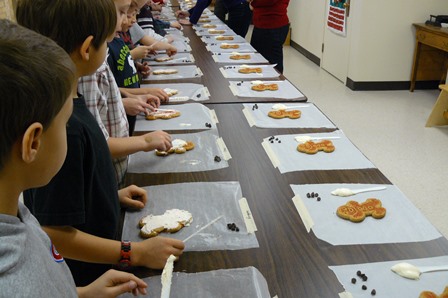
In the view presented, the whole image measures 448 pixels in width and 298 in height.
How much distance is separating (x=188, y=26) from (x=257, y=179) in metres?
3.45

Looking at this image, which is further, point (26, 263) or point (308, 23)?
point (308, 23)

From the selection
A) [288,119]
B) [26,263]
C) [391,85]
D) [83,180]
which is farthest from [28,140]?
[391,85]

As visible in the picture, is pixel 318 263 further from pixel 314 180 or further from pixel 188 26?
pixel 188 26

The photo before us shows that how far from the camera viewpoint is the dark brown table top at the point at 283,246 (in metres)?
0.94

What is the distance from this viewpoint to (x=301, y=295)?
2.91 ft

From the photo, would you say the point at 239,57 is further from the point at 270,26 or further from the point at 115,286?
the point at 115,286

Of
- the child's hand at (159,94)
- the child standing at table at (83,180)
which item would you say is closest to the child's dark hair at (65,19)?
the child standing at table at (83,180)

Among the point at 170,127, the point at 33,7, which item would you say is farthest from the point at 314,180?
the point at 33,7

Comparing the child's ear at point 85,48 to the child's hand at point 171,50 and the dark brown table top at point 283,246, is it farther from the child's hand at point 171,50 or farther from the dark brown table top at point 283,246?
the child's hand at point 171,50

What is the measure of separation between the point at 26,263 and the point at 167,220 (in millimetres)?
582

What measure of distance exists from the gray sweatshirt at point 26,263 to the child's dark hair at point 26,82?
88mm

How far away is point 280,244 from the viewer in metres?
1.05

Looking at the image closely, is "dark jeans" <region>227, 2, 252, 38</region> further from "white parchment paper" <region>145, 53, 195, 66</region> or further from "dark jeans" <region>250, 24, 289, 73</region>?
"white parchment paper" <region>145, 53, 195, 66</region>

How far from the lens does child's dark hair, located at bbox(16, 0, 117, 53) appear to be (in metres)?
0.98
